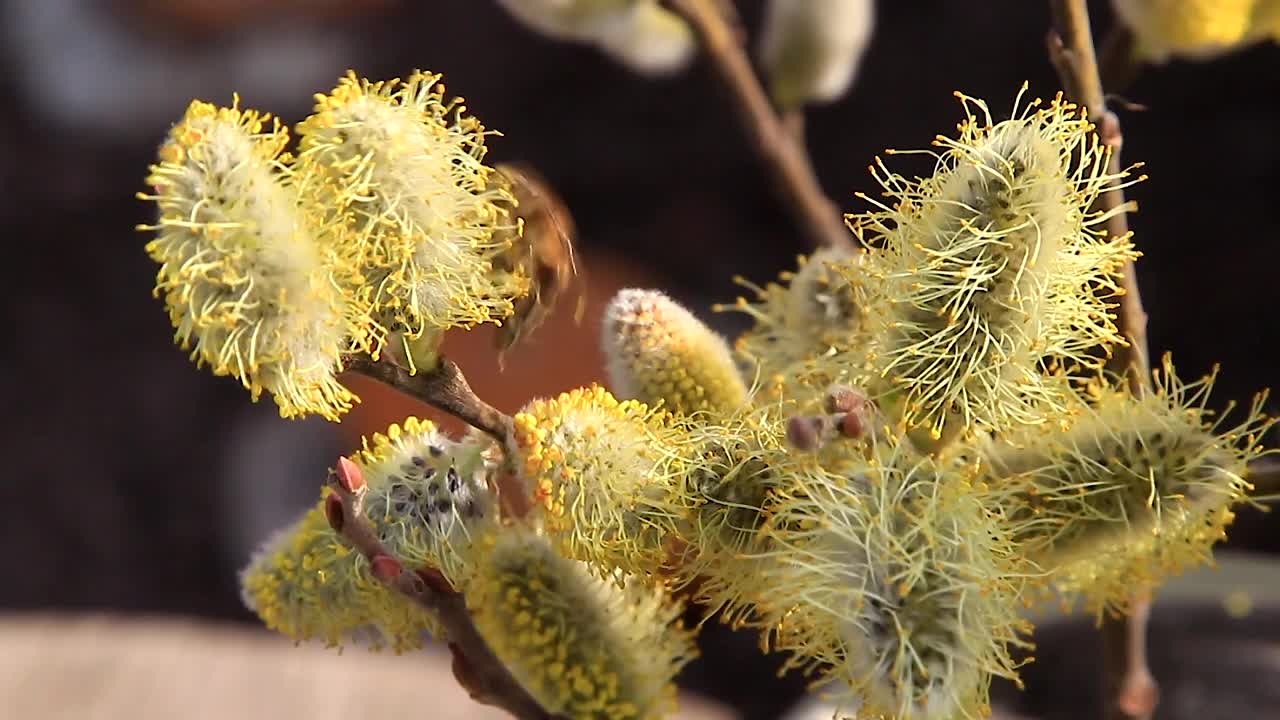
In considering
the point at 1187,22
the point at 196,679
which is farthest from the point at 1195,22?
the point at 196,679

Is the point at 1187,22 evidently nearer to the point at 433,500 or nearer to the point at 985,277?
the point at 985,277

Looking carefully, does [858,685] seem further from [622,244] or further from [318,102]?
[622,244]

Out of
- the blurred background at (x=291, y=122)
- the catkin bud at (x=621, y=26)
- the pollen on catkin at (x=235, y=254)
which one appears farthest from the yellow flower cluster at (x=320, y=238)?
the blurred background at (x=291, y=122)

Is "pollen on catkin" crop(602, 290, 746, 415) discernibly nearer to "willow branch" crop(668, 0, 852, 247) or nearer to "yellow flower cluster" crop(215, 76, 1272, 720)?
"yellow flower cluster" crop(215, 76, 1272, 720)

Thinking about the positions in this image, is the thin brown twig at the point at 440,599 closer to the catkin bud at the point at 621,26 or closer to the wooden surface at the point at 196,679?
the catkin bud at the point at 621,26

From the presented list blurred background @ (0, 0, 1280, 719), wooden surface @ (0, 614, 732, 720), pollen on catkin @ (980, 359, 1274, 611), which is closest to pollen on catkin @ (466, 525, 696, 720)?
pollen on catkin @ (980, 359, 1274, 611)

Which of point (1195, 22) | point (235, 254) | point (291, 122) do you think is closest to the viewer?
point (235, 254)

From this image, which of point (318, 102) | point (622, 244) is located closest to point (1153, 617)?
point (318, 102)
